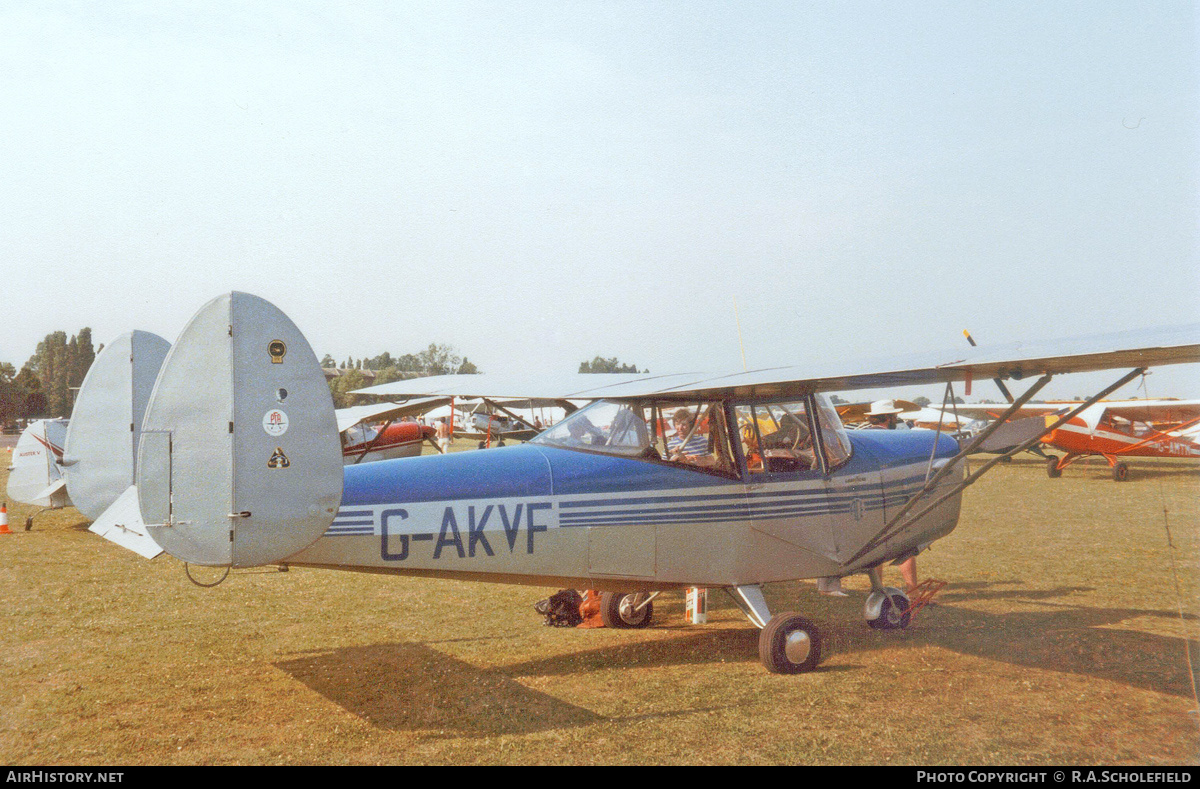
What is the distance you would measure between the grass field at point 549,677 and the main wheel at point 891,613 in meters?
0.17

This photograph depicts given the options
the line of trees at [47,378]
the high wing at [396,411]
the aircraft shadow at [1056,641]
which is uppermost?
the line of trees at [47,378]

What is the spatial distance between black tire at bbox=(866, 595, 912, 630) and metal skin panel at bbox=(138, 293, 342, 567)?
5016mm

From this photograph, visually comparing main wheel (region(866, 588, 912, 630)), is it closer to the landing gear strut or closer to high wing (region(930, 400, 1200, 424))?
the landing gear strut

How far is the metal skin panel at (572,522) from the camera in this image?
193 inches

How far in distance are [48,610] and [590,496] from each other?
5598 mm

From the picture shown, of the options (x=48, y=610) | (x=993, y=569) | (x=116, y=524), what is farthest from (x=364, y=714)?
(x=993, y=569)

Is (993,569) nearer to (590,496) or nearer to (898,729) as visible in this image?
(898,729)

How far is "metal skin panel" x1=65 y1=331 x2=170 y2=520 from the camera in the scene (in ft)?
18.4

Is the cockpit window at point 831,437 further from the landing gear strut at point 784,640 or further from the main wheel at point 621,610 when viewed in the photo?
the main wheel at point 621,610

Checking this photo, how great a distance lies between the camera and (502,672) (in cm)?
576

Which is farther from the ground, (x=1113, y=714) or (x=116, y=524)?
(x=116, y=524)

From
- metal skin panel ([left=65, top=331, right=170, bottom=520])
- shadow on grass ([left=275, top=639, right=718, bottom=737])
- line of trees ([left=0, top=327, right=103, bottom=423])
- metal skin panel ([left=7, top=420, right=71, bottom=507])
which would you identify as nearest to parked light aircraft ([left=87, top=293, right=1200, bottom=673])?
shadow on grass ([left=275, top=639, right=718, bottom=737])

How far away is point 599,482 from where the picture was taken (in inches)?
219

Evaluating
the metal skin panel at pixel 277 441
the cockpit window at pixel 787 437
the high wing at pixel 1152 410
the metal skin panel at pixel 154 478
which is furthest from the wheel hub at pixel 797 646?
the high wing at pixel 1152 410
